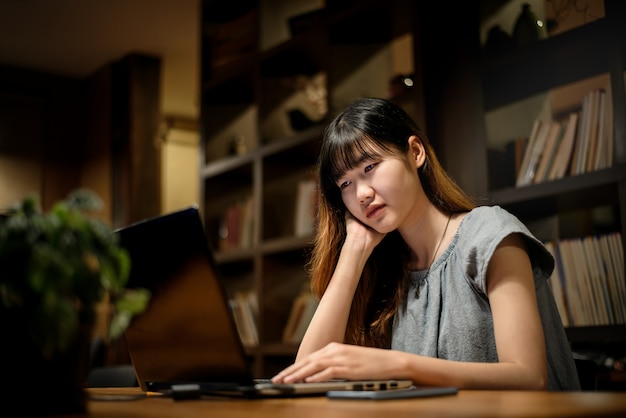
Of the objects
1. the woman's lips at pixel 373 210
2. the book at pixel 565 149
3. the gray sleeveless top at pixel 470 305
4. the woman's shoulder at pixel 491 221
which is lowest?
the gray sleeveless top at pixel 470 305

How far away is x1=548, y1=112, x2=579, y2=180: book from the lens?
2.37 meters

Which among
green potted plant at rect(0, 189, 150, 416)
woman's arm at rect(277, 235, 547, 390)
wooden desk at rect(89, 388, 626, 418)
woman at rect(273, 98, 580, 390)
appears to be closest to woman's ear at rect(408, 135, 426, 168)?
woman at rect(273, 98, 580, 390)

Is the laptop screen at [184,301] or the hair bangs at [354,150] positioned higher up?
the hair bangs at [354,150]

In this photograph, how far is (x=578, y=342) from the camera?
7.91ft

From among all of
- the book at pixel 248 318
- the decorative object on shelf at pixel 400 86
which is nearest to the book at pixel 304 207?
the book at pixel 248 318

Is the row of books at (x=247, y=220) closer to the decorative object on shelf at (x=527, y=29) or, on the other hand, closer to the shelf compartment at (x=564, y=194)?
the shelf compartment at (x=564, y=194)

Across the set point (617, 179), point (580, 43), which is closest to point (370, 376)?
point (617, 179)

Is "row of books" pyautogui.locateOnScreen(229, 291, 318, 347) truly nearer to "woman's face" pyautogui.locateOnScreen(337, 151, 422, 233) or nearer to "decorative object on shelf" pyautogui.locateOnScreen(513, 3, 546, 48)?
"decorative object on shelf" pyautogui.locateOnScreen(513, 3, 546, 48)

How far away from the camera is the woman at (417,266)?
4.83ft

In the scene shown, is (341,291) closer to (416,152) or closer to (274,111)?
(416,152)

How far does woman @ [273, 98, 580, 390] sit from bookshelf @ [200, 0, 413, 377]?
4.27 feet

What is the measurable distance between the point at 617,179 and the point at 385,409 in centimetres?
159

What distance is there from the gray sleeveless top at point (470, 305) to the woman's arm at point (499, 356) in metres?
0.03

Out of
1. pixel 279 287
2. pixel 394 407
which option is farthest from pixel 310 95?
pixel 394 407
